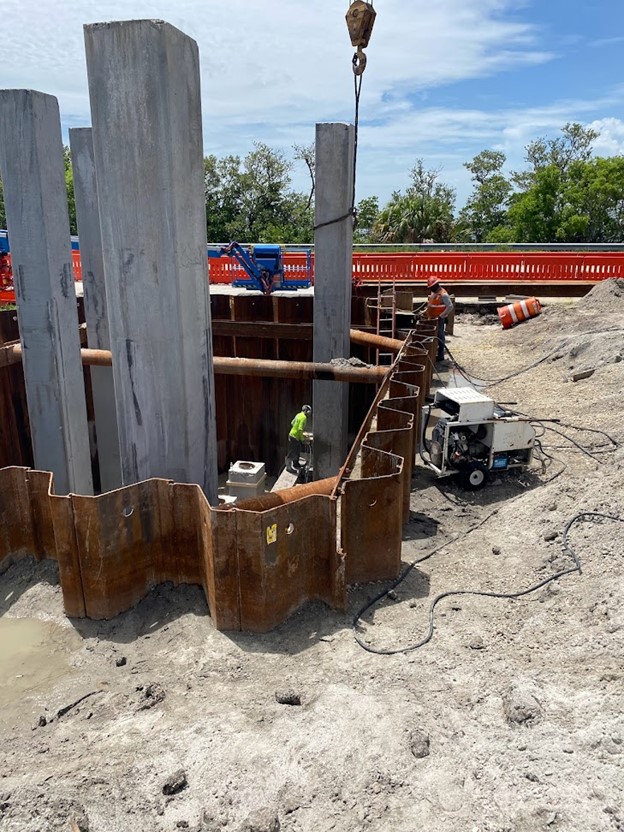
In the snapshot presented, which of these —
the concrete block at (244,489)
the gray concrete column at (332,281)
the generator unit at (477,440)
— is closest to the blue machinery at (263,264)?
the gray concrete column at (332,281)

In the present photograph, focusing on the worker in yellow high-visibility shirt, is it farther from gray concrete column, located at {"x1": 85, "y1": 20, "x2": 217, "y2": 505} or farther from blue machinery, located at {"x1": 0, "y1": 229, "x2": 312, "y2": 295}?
blue machinery, located at {"x1": 0, "y1": 229, "x2": 312, "y2": 295}

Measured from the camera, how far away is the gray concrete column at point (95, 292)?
934 centimetres

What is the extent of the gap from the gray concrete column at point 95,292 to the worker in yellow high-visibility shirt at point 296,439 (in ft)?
9.62

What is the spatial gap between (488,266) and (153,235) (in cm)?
2039

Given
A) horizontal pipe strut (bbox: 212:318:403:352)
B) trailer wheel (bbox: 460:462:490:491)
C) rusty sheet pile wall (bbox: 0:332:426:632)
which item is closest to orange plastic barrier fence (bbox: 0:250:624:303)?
horizontal pipe strut (bbox: 212:318:403:352)

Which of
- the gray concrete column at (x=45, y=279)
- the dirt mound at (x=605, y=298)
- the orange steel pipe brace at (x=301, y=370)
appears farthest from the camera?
the dirt mound at (x=605, y=298)

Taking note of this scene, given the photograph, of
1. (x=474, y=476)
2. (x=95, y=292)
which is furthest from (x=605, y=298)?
(x=95, y=292)

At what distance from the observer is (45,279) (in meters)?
6.93

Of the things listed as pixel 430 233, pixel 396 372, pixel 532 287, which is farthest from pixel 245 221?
pixel 396 372

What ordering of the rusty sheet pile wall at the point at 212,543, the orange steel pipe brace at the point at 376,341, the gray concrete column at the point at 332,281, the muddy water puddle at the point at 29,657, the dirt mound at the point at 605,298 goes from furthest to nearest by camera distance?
the dirt mound at the point at 605,298 < the orange steel pipe brace at the point at 376,341 < the gray concrete column at the point at 332,281 < the rusty sheet pile wall at the point at 212,543 < the muddy water puddle at the point at 29,657

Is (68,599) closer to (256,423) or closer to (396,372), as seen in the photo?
(396,372)

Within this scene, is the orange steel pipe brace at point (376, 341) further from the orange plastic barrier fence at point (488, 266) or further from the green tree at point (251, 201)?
the green tree at point (251, 201)

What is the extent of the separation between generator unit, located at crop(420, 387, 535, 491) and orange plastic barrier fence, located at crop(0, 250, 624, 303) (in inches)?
603

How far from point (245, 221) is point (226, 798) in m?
50.5
